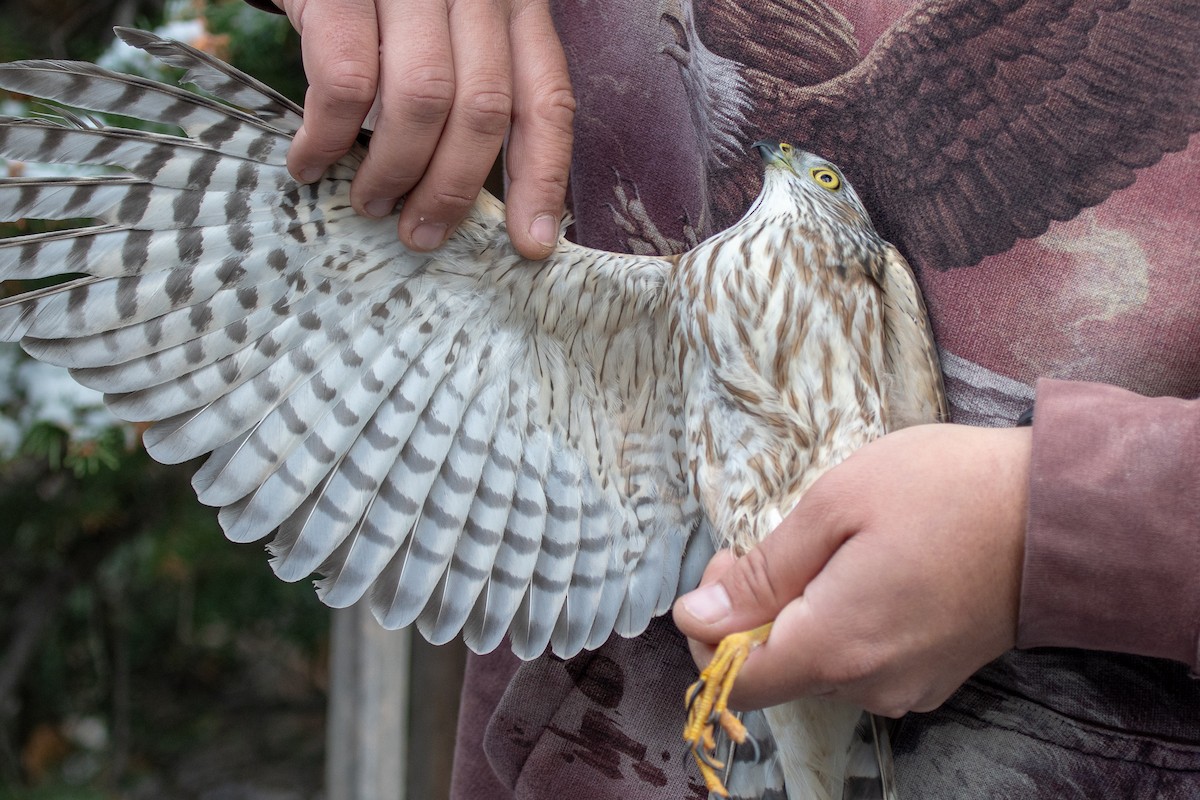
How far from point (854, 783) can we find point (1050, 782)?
29 cm

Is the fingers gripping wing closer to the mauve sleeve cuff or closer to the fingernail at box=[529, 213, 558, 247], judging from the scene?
the fingernail at box=[529, 213, 558, 247]

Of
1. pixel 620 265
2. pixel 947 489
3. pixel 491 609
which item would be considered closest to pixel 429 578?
pixel 491 609

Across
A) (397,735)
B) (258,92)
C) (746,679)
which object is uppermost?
(258,92)

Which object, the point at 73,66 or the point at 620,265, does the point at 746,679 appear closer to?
the point at 620,265

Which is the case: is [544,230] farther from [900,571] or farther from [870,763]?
[870,763]

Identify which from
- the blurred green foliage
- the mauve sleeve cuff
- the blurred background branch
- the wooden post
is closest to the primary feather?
the mauve sleeve cuff

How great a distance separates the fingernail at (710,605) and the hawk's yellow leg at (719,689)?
0.03m

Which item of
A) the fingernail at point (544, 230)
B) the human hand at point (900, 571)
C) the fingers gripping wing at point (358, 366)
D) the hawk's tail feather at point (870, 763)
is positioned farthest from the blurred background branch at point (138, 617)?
the hawk's tail feather at point (870, 763)

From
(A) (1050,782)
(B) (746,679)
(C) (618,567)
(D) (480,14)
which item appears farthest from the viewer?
(C) (618,567)

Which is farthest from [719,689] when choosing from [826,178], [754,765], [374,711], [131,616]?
[131,616]

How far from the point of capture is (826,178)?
1436 mm

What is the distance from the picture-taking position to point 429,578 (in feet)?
4.86

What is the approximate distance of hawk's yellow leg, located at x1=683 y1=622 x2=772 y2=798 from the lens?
114cm

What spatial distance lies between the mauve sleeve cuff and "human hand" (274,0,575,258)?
→ 0.70 m
